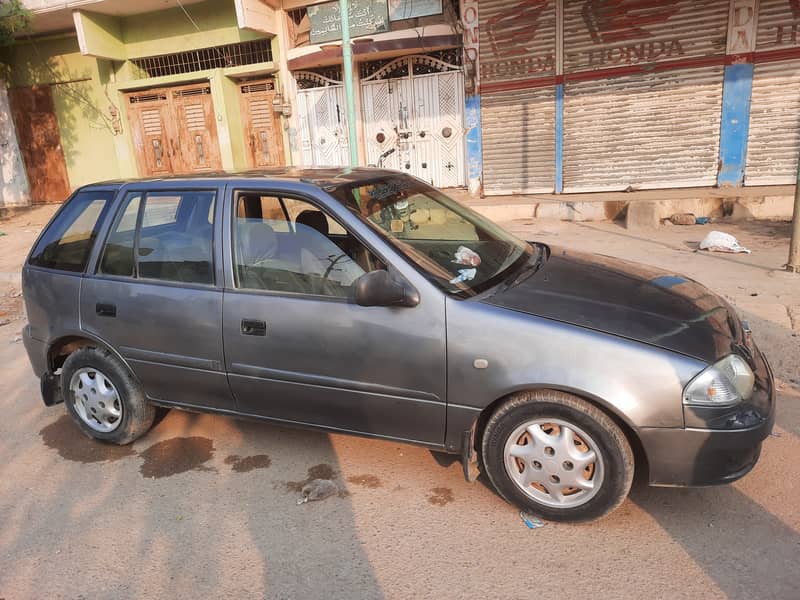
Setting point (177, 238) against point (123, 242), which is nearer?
point (177, 238)

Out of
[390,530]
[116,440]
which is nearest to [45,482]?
[116,440]

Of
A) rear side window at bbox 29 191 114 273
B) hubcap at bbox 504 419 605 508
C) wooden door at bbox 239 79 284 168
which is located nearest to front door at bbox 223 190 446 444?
hubcap at bbox 504 419 605 508

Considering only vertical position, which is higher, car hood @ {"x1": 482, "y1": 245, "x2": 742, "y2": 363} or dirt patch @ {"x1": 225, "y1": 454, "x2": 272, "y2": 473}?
car hood @ {"x1": 482, "y1": 245, "x2": 742, "y2": 363}

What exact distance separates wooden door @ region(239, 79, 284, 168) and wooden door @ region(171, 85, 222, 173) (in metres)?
0.74

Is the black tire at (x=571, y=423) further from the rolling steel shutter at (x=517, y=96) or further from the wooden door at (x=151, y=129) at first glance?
the wooden door at (x=151, y=129)

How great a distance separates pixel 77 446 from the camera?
13.0 ft

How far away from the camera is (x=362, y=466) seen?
350 centimetres

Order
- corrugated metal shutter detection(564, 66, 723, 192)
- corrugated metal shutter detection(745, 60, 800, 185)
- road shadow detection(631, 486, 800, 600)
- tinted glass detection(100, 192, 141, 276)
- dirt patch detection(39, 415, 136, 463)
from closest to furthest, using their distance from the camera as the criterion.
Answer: road shadow detection(631, 486, 800, 600)
tinted glass detection(100, 192, 141, 276)
dirt patch detection(39, 415, 136, 463)
corrugated metal shutter detection(745, 60, 800, 185)
corrugated metal shutter detection(564, 66, 723, 192)

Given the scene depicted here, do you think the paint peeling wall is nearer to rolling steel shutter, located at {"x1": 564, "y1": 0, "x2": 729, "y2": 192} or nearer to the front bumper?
rolling steel shutter, located at {"x1": 564, "y1": 0, "x2": 729, "y2": 192}

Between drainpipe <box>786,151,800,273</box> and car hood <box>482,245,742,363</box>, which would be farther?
drainpipe <box>786,151,800,273</box>

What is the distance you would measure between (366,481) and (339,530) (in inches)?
16.9

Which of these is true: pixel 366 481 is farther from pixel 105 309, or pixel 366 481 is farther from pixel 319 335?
pixel 105 309

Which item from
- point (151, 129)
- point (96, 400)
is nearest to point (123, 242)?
point (96, 400)

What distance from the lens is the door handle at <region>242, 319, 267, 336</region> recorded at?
10.6 ft
